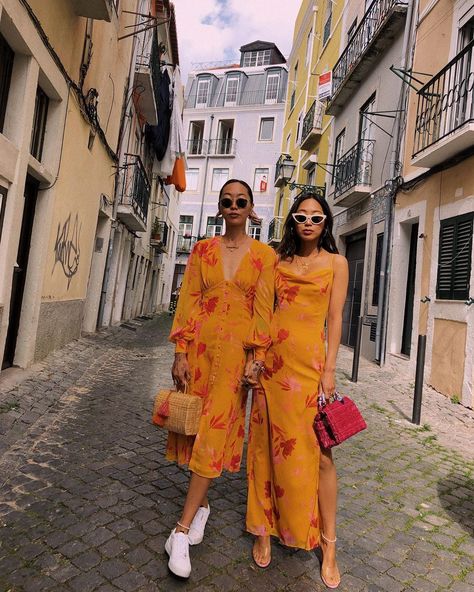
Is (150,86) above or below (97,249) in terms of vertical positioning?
above

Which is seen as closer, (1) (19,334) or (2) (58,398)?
(2) (58,398)

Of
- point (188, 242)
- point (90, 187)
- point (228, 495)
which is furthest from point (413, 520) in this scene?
point (188, 242)

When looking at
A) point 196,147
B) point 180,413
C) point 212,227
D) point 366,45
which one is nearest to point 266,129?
point 196,147

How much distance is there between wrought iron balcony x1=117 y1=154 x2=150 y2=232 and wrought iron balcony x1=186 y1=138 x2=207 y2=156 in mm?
21796

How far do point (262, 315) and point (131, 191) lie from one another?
35.6 ft

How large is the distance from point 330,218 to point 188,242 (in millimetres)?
32878

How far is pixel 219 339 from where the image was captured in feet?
7.51

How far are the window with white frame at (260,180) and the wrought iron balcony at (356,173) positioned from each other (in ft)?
67.6

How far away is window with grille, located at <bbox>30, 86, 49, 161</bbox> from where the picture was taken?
227 inches

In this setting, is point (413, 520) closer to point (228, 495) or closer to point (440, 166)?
point (228, 495)

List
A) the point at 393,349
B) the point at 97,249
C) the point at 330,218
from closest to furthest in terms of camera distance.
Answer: the point at 330,218
the point at 393,349
the point at 97,249

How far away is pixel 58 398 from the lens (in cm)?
504

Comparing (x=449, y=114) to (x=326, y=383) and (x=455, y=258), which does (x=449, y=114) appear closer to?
(x=455, y=258)

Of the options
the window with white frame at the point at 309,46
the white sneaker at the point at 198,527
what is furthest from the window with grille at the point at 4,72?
the window with white frame at the point at 309,46
